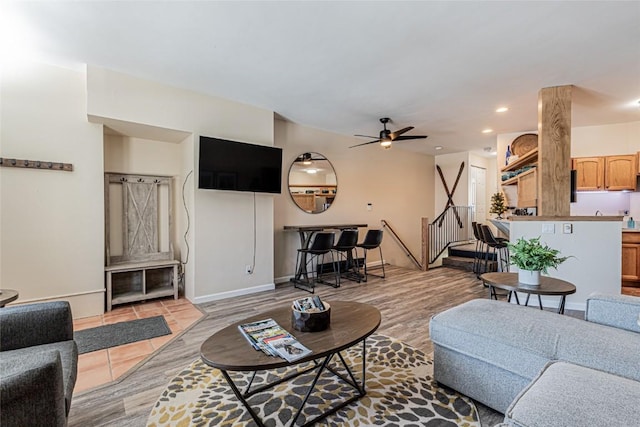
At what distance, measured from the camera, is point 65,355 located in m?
1.67

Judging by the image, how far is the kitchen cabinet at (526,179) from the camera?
4633 mm

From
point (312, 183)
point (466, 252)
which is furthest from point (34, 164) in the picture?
point (466, 252)

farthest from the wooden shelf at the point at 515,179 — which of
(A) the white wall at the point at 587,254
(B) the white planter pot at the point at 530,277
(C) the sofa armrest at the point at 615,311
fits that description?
(C) the sofa armrest at the point at 615,311

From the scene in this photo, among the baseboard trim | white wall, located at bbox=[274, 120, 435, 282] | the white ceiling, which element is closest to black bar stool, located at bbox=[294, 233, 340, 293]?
white wall, located at bbox=[274, 120, 435, 282]

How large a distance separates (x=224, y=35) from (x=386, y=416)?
10.5 feet

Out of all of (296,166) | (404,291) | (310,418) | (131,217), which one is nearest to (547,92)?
(404,291)

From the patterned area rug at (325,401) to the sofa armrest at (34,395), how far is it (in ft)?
2.73

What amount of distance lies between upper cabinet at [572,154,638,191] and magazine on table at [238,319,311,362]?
625 centimetres

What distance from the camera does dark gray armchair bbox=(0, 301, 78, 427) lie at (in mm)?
1022

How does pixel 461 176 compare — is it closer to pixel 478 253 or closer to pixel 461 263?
pixel 478 253

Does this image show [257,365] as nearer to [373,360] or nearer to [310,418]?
[310,418]

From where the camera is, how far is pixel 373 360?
2.49 m

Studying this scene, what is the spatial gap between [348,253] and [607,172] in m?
4.76

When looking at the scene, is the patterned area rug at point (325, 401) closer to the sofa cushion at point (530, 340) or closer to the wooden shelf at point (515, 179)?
the sofa cushion at point (530, 340)
